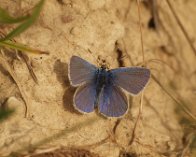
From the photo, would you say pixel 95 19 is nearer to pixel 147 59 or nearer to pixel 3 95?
pixel 147 59

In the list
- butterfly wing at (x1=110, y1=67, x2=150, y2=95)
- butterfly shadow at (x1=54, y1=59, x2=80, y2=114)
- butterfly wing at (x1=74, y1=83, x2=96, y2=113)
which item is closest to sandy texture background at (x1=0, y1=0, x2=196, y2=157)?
A: butterfly shadow at (x1=54, y1=59, x2=80, y2=114)

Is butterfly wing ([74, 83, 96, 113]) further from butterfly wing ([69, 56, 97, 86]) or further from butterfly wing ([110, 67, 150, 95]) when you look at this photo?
butterfly wing ([110, 67, 150, 95])

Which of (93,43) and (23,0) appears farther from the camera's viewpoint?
(93,43)

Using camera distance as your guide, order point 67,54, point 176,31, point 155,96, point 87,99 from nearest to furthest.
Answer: point 87,99 < point 67,54 < point 155,96 < point 176,31

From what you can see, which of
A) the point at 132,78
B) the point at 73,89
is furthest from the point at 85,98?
the point at 132,78

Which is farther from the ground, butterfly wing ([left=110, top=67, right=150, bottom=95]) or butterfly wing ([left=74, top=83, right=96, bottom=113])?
butterfly wing ([left=110, top=67, right=150, bottom=95])

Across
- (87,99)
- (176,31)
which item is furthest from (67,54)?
(176,31)

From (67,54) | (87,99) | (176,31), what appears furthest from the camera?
(176,31)
